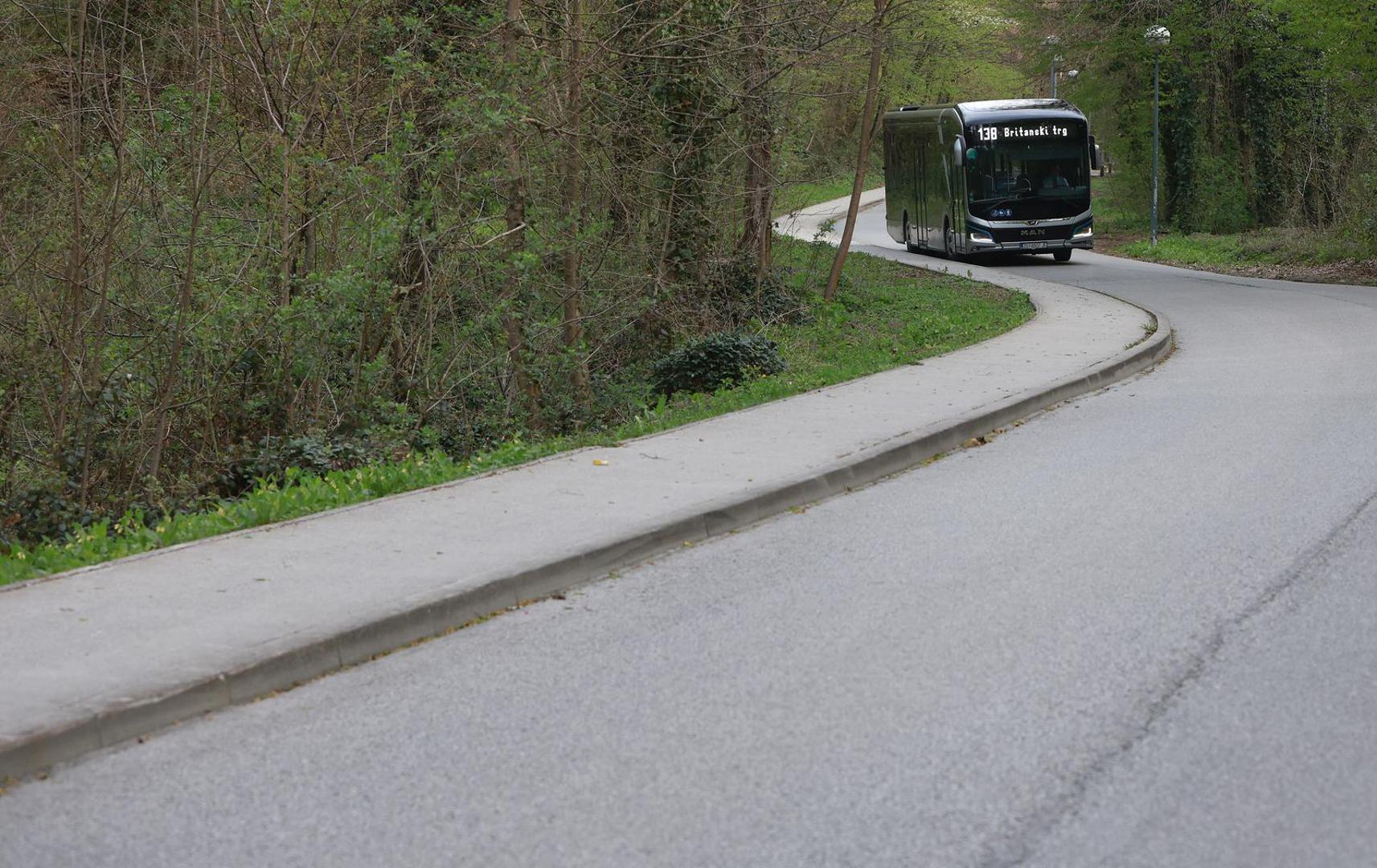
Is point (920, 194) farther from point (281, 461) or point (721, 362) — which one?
point (281, 461)

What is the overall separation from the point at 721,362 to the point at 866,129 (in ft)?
25.8

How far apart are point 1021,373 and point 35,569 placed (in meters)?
9.99

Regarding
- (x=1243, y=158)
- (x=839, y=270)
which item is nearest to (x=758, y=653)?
(x=839, y=270)

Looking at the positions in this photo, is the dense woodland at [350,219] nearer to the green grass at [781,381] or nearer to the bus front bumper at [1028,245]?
the green grass at [781,381]

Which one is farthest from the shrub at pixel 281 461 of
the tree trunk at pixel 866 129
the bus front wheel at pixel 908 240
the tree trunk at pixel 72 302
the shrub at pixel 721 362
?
the bus front wheel at pixel 908 240

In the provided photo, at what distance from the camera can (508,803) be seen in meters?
4.62

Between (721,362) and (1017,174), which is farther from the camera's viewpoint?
(1017,174)

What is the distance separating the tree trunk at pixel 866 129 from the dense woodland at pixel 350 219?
73cm

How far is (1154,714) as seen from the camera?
5.36 metres

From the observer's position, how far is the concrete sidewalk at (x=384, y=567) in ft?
18.2

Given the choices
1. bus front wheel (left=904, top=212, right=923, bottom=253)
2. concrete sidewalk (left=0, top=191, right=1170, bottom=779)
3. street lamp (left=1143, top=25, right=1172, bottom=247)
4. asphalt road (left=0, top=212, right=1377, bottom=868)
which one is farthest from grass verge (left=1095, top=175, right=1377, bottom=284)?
asphalt road (left=0, top=212, right=1377, bottom=868)

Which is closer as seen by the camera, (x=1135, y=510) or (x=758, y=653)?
(x=758, y=653)

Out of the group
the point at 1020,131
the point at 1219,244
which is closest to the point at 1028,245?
the point at 1020,131

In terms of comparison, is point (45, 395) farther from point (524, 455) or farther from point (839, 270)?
point (839, 270)
